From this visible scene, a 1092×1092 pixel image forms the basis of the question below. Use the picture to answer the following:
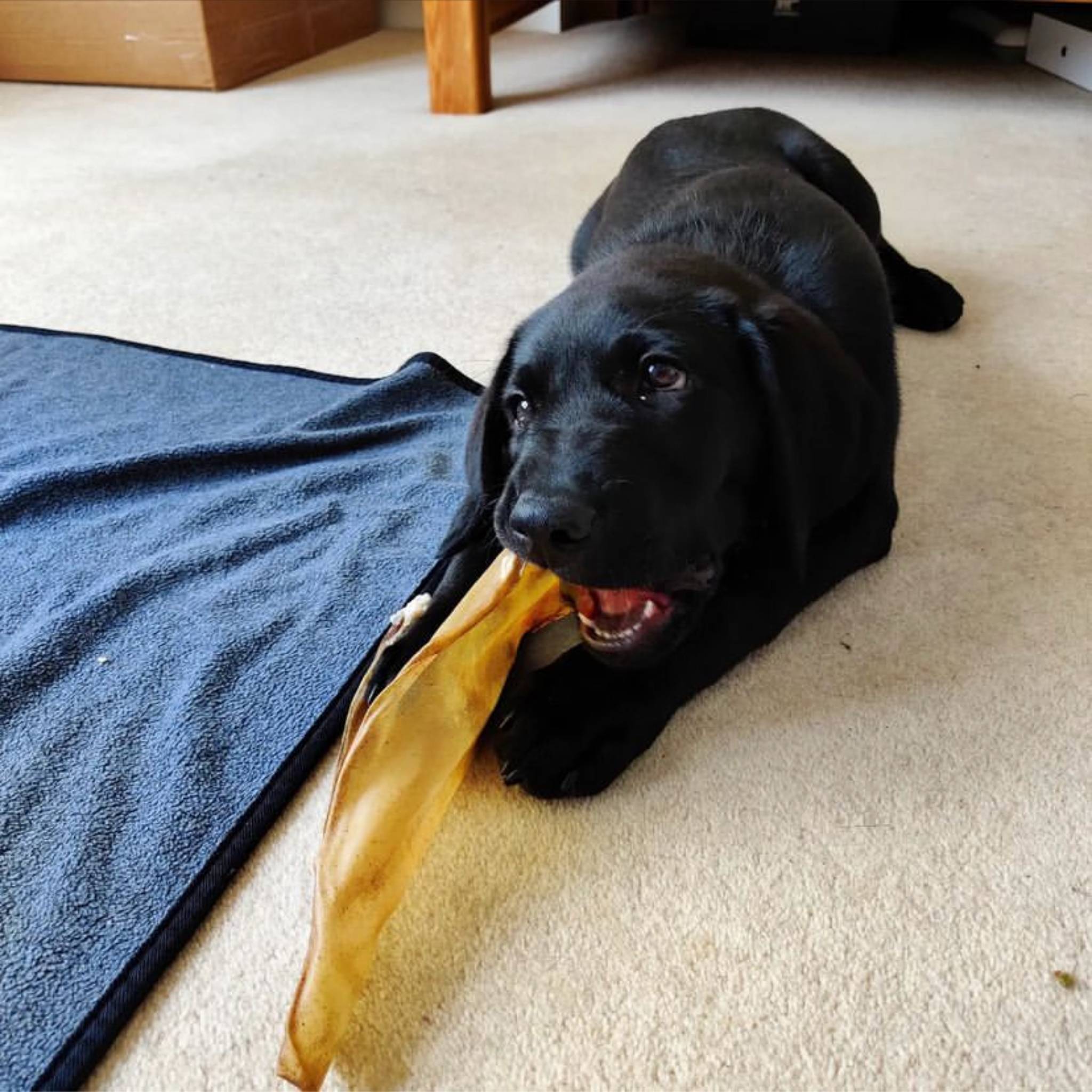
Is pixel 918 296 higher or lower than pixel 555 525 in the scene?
lower

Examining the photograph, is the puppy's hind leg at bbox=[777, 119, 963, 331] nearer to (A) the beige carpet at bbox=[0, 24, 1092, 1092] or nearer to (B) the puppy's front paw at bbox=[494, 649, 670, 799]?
(A) the beige carpet at bbox=[0, 24, 1092, 1092]

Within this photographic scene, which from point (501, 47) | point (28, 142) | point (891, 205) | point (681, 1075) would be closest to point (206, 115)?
point (28, 142)

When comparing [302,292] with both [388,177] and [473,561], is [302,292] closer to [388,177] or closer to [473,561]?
[388,177]

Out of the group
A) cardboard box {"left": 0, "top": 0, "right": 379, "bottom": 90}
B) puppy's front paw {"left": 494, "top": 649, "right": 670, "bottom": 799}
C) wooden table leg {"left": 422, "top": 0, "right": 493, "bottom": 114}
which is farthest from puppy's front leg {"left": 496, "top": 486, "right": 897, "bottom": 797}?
cardboard box {"left": 0, "top": 0, "right": 379, "bottom": 90}

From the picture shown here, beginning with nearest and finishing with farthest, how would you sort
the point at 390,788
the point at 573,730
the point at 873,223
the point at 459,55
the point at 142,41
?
the point at 390,788 < the point at 573,730 < the point at 873,223 < the point at 459,55 < the point at 142,41

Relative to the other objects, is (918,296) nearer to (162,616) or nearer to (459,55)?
(162,616)

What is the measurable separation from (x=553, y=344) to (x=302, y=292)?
114 centimetres

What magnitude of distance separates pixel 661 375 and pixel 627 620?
210 millimetres

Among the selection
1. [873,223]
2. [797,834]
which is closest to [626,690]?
[797,834]

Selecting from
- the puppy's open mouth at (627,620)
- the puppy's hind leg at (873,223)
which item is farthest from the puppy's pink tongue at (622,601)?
the puppy's hind leg at (873,223)

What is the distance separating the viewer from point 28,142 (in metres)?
3.01

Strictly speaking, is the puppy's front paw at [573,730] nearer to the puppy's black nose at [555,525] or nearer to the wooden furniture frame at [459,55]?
the puppy's black nose at [555,525]

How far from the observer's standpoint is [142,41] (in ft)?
12.0

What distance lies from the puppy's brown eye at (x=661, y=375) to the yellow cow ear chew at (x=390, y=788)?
0.62 feet
